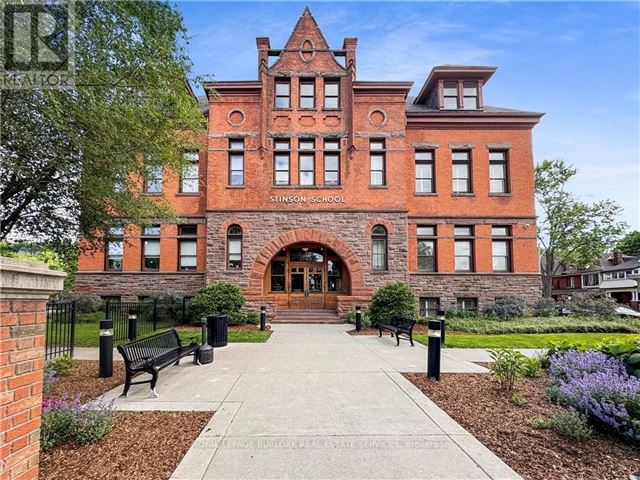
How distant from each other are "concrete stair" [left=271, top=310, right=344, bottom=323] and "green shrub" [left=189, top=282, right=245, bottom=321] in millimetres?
2438

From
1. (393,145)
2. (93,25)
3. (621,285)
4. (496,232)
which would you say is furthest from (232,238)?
(621,285)

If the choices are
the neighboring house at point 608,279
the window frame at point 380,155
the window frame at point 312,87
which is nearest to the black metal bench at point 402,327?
the window frame at point 380,155

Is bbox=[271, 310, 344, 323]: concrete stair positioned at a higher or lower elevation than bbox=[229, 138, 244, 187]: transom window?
lower

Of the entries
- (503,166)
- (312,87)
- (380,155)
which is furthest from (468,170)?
(312,87)

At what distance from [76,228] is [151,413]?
901 centimetres

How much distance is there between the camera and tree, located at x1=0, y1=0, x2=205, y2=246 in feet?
25.1

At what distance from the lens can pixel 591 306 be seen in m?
17.6

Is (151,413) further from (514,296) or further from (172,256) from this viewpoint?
(514,296)

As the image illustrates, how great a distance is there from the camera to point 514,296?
731 inches

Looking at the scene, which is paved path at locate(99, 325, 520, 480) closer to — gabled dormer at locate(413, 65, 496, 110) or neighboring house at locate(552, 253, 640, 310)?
gabled dormer at locate(413, 65, 496, 110)

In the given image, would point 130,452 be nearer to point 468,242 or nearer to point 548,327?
point 548,327

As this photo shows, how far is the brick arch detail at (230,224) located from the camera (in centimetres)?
1773

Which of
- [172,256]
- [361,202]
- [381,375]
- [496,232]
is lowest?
[381,375]

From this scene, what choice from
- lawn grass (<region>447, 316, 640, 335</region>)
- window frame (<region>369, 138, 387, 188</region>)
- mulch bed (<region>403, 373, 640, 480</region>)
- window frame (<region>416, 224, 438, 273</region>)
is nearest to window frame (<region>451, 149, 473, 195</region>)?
window frame (<region>416, 224, 438, 273</region>)
